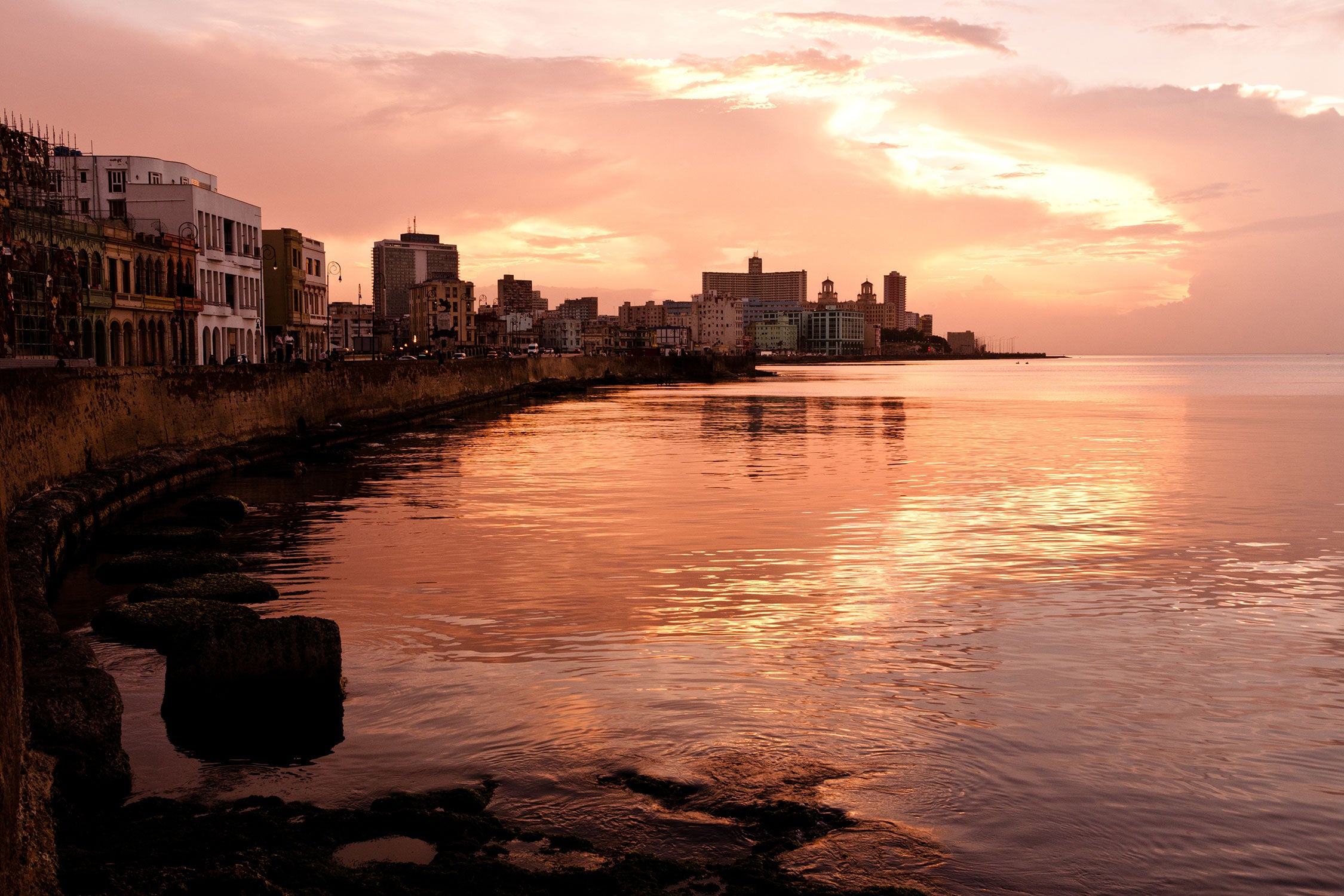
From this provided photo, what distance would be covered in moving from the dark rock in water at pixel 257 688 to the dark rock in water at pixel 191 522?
32.9 ft

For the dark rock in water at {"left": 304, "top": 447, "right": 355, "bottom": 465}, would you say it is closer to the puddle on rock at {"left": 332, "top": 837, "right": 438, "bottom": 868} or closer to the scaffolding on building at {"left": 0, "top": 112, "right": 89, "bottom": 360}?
the scaffolding on building at {"left": 0, "top": 112, "right": 89, "bottom": 360}

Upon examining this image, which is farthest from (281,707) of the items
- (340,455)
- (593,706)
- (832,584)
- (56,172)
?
(56,172)

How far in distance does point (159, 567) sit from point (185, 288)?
57.1 m

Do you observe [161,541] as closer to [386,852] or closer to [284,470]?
[386,852]

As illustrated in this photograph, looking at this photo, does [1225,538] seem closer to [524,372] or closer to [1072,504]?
[1072,504]

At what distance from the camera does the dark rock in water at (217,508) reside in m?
22.3

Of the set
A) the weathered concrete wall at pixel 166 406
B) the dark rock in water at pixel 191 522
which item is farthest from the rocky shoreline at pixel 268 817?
the dark rock in water at pixel 191 522

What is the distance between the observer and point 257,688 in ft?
32.4

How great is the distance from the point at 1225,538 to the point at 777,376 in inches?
5685

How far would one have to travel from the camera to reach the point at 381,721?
32.6ft

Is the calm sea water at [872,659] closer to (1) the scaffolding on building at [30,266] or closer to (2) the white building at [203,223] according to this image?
(1) the scaffolding on building at [30,266]

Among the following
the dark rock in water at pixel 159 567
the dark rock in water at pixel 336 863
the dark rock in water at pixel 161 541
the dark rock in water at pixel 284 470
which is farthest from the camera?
the dark rock in water at pixel 284 470

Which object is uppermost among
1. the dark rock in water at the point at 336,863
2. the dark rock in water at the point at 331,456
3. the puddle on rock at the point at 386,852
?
the dark rock in water at the point at 331,456

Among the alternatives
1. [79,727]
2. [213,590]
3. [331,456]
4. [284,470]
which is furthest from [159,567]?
[331,456]
